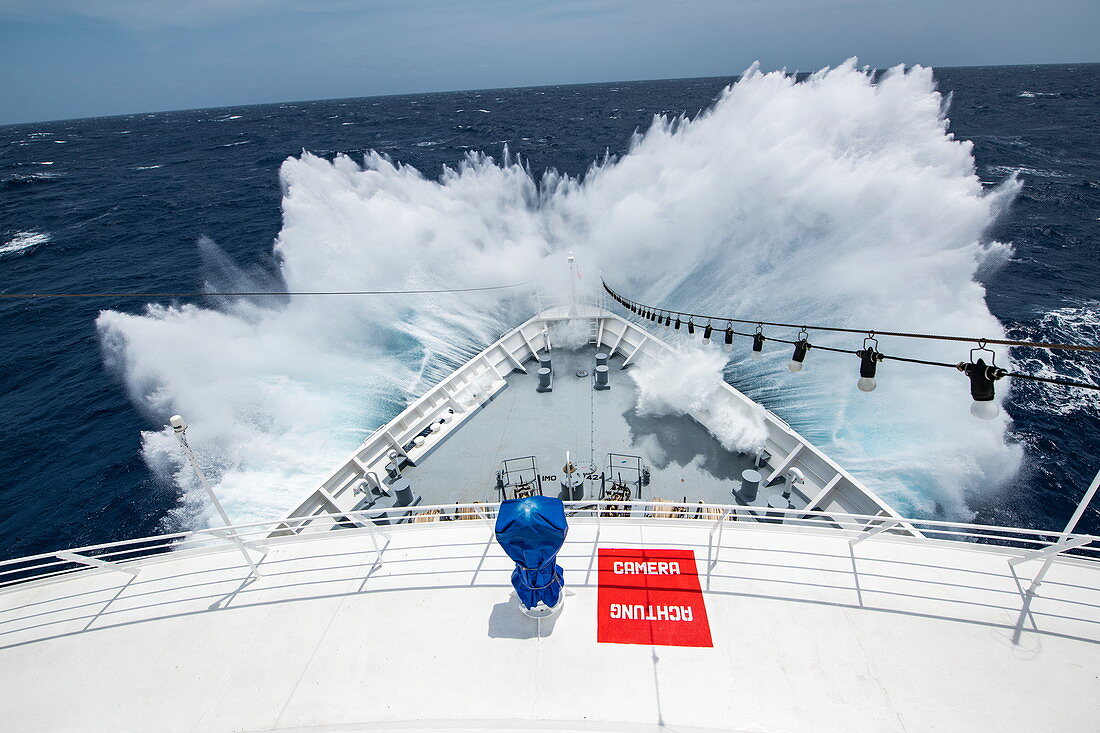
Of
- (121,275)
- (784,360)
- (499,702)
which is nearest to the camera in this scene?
(499,702)

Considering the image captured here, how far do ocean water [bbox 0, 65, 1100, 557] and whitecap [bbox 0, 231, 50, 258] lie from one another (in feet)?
8.36

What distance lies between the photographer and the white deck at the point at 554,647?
263 inches

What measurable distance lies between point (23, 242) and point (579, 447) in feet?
223

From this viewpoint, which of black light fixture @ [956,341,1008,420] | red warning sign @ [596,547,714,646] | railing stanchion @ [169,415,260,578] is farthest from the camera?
red warning sign @ [596,547,714,646]

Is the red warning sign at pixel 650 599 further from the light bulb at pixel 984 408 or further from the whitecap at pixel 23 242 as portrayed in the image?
the whitecap at pixel 23 242

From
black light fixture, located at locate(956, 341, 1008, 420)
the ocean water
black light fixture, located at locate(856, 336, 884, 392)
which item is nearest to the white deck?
black light fixture, located at locate(856, 336, 884, 392)

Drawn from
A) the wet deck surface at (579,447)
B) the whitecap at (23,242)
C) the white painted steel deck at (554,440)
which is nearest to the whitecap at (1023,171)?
the white painted steel deck at (554,440)

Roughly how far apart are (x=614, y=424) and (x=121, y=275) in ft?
152

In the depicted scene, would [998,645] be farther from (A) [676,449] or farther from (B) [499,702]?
(A) [676,449]

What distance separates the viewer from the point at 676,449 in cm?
1557

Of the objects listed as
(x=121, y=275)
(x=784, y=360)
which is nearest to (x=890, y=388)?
(x=784, y=360)

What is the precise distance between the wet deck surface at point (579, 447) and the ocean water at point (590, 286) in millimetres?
6715

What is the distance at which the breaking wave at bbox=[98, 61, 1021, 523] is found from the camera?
778 inches

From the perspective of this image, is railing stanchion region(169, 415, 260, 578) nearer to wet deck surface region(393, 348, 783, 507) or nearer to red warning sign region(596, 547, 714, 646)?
wet deck surface region(393, 348, 783, 507)
